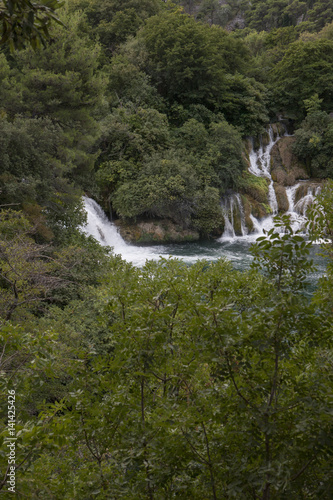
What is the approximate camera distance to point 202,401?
8.55 feet

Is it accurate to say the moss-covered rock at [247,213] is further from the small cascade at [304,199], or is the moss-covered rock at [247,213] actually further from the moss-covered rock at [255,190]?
the small cascade at [304,199]

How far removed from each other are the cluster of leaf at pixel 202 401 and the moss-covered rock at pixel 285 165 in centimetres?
1997

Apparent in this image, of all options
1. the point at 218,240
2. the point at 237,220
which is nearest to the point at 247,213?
the point at 237,220

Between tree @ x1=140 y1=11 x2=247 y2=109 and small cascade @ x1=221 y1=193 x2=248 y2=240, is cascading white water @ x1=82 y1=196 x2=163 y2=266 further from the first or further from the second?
tree @ x1=140 y1=11 x2=247 y2=109

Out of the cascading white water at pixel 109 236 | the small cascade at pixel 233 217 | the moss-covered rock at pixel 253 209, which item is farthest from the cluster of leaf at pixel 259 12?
the cascading white water at pixel 109 236

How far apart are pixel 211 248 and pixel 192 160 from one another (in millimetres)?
5102

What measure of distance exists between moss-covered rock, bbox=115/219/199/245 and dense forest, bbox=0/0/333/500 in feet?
1.19

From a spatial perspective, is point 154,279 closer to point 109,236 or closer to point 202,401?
point 202,401

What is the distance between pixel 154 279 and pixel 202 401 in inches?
42.8

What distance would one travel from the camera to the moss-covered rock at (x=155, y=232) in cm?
1708

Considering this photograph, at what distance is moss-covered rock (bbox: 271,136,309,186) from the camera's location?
70.1 feet

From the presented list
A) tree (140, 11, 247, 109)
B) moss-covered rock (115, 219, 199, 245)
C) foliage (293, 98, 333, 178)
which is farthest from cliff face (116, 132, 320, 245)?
tree (140, 11, 247, 109)

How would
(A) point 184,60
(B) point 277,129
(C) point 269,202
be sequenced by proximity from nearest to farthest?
(C) point 269,202, (A) point 184,60, (B) point 277,129

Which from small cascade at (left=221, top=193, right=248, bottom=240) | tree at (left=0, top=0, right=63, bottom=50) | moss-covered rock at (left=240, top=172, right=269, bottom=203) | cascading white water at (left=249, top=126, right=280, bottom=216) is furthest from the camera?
cascading white water at (left=249, top=126, right=280, bottom=216)
